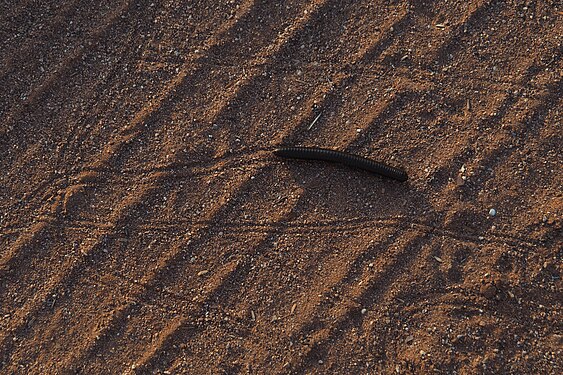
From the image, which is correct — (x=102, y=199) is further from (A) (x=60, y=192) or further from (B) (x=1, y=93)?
(B) (x=1, y=93)

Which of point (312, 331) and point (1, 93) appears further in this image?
point (1, 93)

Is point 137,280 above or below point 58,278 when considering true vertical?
below

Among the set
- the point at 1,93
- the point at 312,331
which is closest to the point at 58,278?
the point at 1,93
